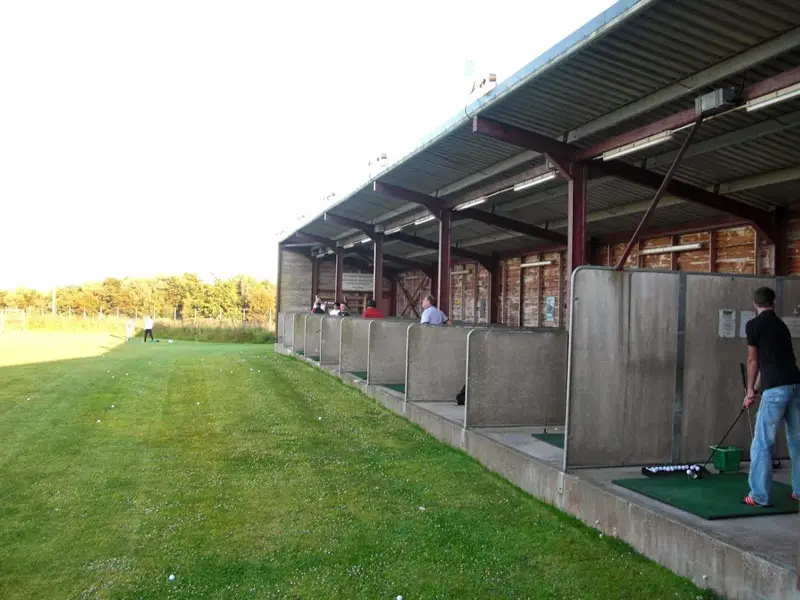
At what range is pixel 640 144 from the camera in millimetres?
8242

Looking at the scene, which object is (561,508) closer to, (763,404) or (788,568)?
(763,404)

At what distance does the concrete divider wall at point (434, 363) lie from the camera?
1104cm

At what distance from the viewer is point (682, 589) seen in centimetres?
450

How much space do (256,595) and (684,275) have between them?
493 centimetres

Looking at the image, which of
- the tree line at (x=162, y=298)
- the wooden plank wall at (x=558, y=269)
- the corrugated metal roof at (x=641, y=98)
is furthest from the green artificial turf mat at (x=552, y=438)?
the tree line at (x=162, y=298)

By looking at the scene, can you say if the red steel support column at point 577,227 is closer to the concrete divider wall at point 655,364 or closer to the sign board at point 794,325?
the concrete divider wall at point 655,364

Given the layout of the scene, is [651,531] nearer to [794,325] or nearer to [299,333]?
[794,325]

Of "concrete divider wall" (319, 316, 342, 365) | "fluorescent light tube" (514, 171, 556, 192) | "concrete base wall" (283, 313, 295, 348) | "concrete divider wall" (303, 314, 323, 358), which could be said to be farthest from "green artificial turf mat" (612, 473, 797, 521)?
"concrete base wall" (283, 313, 295, 348)

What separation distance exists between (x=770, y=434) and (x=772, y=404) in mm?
237

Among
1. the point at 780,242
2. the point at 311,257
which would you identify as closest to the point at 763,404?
the point at 780,242

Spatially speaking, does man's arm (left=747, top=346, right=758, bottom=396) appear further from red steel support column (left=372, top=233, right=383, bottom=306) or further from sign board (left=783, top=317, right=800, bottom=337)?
red steel support column (left=372, top=233, right=383, bottom=306)

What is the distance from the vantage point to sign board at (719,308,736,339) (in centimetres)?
689

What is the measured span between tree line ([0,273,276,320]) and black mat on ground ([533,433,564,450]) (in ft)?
198

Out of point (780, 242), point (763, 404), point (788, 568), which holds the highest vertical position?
point (780, 242)
